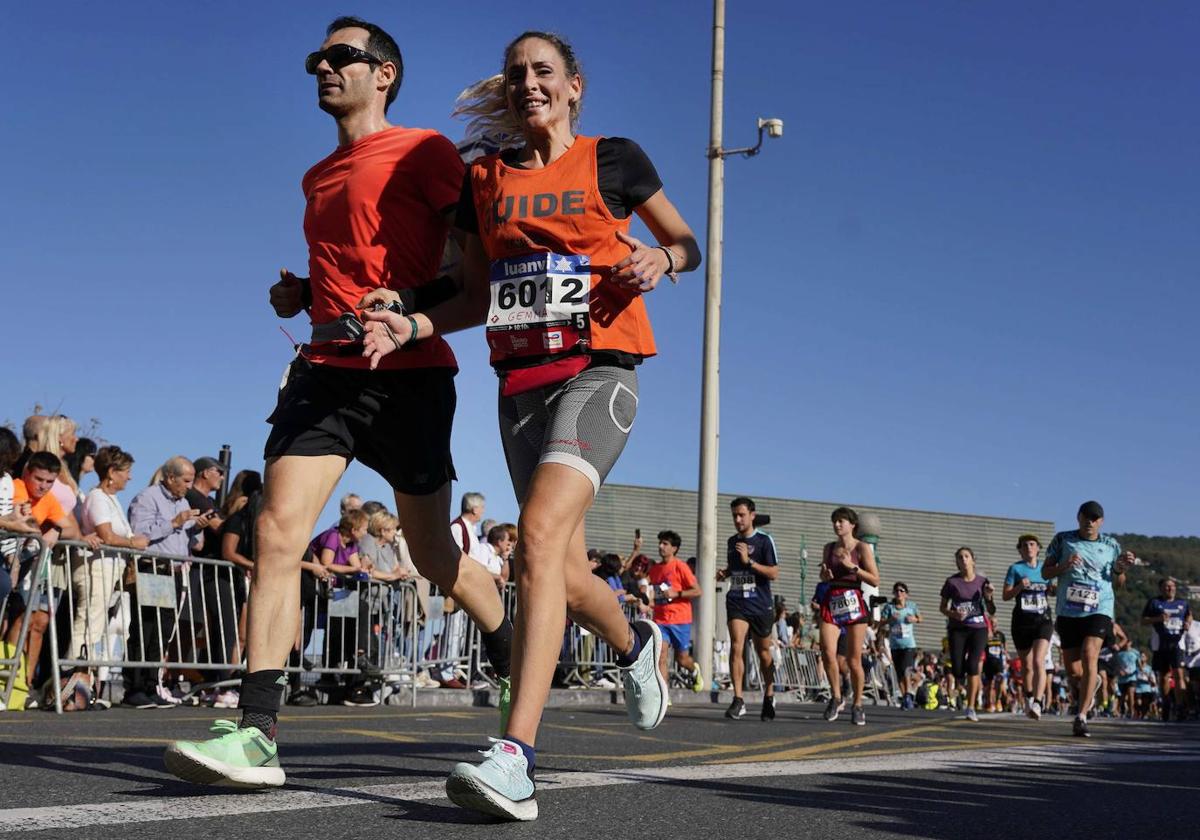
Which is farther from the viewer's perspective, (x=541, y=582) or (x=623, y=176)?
(x=623, y=176)

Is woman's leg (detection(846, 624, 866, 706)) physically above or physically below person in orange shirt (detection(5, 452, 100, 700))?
below

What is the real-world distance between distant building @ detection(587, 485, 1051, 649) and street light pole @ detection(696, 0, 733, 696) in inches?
1167

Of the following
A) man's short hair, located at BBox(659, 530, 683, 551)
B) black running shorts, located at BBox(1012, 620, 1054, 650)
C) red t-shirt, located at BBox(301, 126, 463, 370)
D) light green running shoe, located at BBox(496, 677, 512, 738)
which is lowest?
light green running shoe, located at BBox(496, 677, 512, 738)

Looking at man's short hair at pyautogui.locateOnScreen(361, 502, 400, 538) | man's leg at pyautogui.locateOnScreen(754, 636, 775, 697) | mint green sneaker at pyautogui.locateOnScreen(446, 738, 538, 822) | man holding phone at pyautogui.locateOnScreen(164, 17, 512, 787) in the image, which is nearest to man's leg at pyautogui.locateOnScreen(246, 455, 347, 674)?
man holding phone at pyautogui.locateOnScreen(164, 17, 512, 787)

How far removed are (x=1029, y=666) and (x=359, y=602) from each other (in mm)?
8069

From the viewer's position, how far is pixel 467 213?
429cm

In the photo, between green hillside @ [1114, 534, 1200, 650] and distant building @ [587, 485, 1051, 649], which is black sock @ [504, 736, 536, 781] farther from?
green hillside @ [1114, 534, 1200, 650]

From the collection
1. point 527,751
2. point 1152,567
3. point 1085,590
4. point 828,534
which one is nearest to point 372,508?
point 1085,590

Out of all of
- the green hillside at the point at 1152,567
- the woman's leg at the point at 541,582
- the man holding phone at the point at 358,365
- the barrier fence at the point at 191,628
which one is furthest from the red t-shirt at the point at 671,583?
the green hillside at the point at 1152,567

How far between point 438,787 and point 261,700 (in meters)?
0.59

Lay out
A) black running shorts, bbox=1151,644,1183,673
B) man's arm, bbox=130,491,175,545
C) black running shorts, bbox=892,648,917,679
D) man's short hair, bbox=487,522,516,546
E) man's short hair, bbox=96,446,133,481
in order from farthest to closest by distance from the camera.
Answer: black running shorts, bbox=1151,644,1183,673
black running shorts, bbox=892,648,917,679
man's short hair, bbox=487,522,516,546
man's arm, bbox=130,491,175,545
man's short hair, bbox=96,446,133,481

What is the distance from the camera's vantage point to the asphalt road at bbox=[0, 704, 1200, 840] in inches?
129

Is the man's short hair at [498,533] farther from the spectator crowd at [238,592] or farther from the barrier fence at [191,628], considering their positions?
the barrier fence at [191,628]

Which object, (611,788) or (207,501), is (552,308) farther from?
(207,501)
